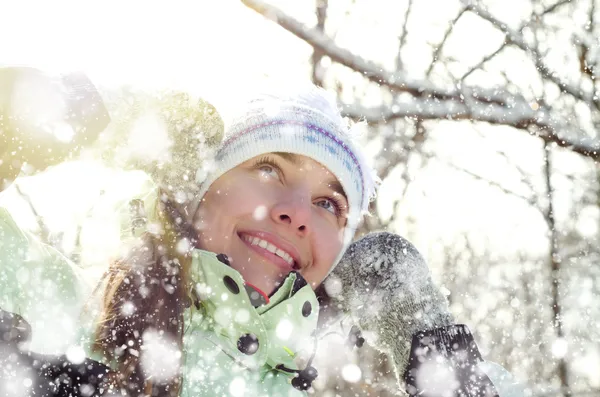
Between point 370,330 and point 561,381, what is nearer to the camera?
point 370,330

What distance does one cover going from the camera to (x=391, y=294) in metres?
2.06

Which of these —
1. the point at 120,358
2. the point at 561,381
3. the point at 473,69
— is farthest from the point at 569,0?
the point at 120,358

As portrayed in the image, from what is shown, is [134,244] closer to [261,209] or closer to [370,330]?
[261,209]

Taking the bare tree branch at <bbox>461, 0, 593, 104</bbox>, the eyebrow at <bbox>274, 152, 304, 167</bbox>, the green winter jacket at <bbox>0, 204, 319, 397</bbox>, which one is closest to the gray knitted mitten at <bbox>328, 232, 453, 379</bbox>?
the green winter jacket at <bbox>0, 204, 319, 397</bbox>

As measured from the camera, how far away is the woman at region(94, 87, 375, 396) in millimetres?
1408

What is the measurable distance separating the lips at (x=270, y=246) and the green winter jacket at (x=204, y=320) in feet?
0.36

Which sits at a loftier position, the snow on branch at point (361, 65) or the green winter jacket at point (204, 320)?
the snow on branch at point (361, 65)

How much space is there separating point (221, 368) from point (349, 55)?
1.89 metres

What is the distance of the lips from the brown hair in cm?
32

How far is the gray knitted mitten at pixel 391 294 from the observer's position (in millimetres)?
2025

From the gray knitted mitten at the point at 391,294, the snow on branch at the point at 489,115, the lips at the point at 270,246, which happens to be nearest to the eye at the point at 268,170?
the lips at the point at 270,246

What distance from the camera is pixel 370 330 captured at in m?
2.13

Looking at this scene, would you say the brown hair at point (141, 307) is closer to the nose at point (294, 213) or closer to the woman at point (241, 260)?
the woman at point (241, 260)

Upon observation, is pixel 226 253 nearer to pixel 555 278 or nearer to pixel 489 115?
pixel 489 115
